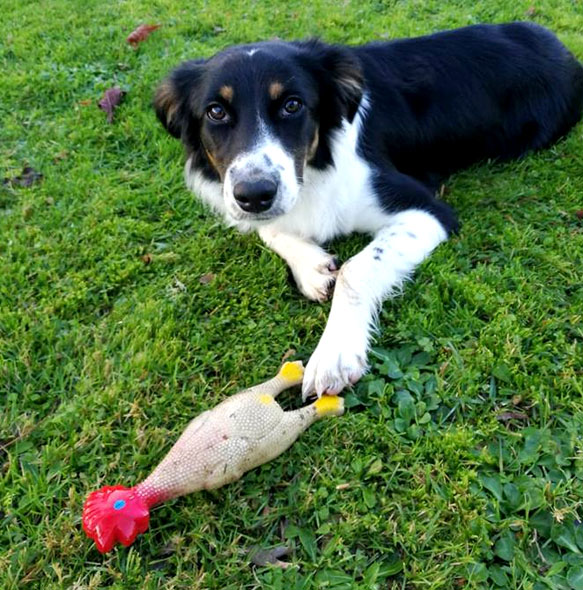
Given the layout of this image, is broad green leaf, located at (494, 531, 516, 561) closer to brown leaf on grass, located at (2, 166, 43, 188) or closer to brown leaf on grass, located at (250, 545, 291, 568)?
brown leaf on grass, located at (250, 545, 291, 568)

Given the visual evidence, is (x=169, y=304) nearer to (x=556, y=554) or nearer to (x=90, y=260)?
(x=90, y=260)

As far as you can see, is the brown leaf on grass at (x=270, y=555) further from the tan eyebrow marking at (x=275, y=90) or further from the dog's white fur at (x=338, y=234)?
the tan eyebrow marking at (x=275, y=90)

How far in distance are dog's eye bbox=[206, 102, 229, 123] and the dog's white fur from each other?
1.08ft

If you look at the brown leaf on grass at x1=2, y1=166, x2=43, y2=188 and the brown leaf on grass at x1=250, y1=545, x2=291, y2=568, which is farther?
the brown leaf on grass at x1=2, y1=166, x2=43, y2=188

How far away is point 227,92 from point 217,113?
0.13 m

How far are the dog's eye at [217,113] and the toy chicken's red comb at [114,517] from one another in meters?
1.80

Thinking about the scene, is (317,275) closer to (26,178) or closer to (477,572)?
(477,572)

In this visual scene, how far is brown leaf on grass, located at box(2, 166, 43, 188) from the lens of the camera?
392cm

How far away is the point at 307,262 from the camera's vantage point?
3.02 meters

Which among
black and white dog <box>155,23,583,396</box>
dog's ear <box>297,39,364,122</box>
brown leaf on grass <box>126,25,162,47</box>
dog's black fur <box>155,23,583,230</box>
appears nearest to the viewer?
black and white dog <box>155,23,583,396</box>

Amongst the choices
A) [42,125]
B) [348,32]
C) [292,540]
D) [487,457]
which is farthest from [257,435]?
[348,32]

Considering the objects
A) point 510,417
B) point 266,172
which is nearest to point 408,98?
point 266,172

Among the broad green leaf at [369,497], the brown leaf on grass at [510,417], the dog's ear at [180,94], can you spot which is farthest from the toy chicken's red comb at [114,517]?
the dog's ear at [180,94]

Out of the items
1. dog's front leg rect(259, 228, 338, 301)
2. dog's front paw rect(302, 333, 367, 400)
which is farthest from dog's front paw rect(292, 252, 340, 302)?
dog's front paw rect(302, 333, 367, 400)
